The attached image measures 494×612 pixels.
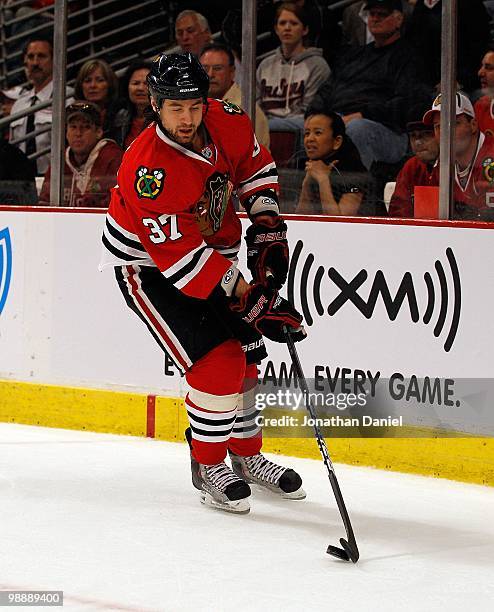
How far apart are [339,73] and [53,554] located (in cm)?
197

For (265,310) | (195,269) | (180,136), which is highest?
(180,136)

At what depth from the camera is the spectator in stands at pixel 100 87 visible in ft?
15.9

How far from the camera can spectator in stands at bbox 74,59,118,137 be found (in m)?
4.85

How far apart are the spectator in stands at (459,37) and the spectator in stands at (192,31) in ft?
2.81

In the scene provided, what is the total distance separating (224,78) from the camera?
4566 millimetres

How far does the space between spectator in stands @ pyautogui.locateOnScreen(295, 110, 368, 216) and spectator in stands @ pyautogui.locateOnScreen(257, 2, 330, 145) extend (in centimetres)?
8

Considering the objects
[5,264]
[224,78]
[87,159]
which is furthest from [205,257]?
[5,264]

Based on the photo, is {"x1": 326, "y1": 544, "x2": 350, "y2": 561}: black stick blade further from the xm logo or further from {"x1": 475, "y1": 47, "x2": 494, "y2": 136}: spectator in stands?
{"x1": 475, "y1": 47, "x2": 494, "y2": 136}: spectator in stands

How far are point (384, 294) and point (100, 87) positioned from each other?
150cm

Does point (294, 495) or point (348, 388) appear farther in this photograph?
point (348, 388)

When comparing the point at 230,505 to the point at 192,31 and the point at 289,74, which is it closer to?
the point at 289,74

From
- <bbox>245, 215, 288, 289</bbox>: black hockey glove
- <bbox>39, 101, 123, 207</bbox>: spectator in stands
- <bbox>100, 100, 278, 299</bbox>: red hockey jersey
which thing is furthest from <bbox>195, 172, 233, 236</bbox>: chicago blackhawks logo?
<bbox>39, 101, 123, 207</bbox>: spectator in stands

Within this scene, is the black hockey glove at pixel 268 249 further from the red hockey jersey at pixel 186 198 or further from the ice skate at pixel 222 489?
the ice skate at pixel 222 489

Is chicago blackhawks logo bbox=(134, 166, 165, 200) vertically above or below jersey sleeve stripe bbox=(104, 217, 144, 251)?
above
